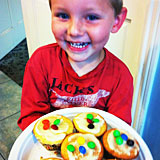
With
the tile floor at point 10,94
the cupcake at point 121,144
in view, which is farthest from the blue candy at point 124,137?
the tile floor at point 10,94

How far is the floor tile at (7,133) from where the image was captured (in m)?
1.40

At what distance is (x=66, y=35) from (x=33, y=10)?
962mm

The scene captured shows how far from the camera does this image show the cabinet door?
2.49 m

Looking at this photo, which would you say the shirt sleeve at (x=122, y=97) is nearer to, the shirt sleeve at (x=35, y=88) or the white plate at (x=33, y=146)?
the white plate at (x=33, y=146)

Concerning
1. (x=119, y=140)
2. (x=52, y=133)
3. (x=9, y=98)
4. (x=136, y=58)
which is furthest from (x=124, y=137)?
(x=9, y=98)

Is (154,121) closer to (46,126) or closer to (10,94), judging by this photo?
(46,126)

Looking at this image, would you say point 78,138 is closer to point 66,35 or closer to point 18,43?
point 66,35

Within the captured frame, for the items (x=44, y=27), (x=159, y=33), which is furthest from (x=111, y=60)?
(x=44, y=27)

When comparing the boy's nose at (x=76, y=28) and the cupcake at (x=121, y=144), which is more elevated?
the boy's nose at (x=76, y=28)

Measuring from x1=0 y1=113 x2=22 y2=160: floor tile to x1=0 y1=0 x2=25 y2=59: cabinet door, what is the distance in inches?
44.2

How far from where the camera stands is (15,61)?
2402 millimetres

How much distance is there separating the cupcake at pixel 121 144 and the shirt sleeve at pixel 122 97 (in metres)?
0.17

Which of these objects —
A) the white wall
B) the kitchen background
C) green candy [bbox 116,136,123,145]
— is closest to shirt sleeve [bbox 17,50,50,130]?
green candy [bbox 116,136,123,145]

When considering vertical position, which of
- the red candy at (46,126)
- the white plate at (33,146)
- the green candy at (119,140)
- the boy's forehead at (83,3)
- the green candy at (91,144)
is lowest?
the white plate at (33,146)
